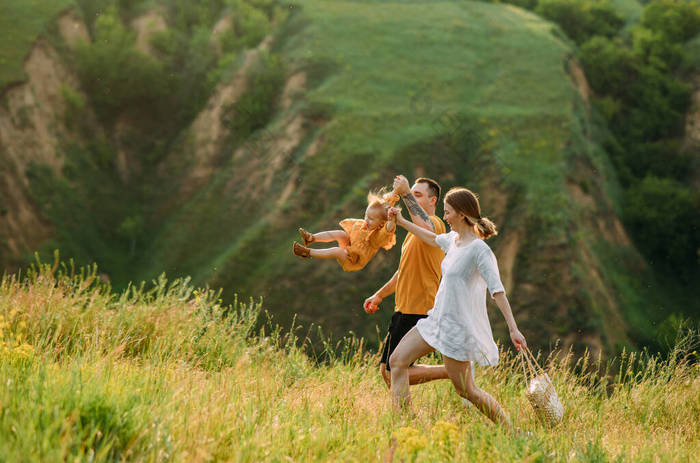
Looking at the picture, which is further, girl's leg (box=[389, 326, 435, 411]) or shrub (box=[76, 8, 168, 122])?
shrub (box=[76, 8, 168, 122])

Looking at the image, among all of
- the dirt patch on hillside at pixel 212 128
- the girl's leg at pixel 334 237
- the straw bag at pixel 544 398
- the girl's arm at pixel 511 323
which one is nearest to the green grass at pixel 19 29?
the dirt patch on hillside at pixel 212 128

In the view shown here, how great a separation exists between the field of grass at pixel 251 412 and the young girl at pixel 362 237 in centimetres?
126

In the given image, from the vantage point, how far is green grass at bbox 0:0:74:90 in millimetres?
32562

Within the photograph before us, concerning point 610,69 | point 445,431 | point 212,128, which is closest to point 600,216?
point 610,69

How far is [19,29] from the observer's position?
111 ft

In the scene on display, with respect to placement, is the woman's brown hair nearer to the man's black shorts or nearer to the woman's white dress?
the woman's white dress

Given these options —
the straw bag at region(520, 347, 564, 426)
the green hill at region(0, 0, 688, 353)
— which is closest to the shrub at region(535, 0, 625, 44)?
the green hill at region(0, 0, 688, 353)

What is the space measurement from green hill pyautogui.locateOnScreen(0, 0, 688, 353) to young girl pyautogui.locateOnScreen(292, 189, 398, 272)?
1903 centimetres

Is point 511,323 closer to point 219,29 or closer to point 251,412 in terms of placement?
point 251,412

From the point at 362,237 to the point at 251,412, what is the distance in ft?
7.62

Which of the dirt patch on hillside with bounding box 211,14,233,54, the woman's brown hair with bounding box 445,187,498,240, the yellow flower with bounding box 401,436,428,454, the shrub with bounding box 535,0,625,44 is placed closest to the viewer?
the yellow flower with bounding box 401,436,428,454

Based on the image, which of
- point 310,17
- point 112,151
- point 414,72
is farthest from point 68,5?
point 414,72

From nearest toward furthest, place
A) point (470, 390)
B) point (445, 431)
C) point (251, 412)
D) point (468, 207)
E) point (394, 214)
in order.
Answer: point (445, 431), point (251, 412), point (470, 390), point (468, 207), point (394, 214)

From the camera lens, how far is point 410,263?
5.89 m
